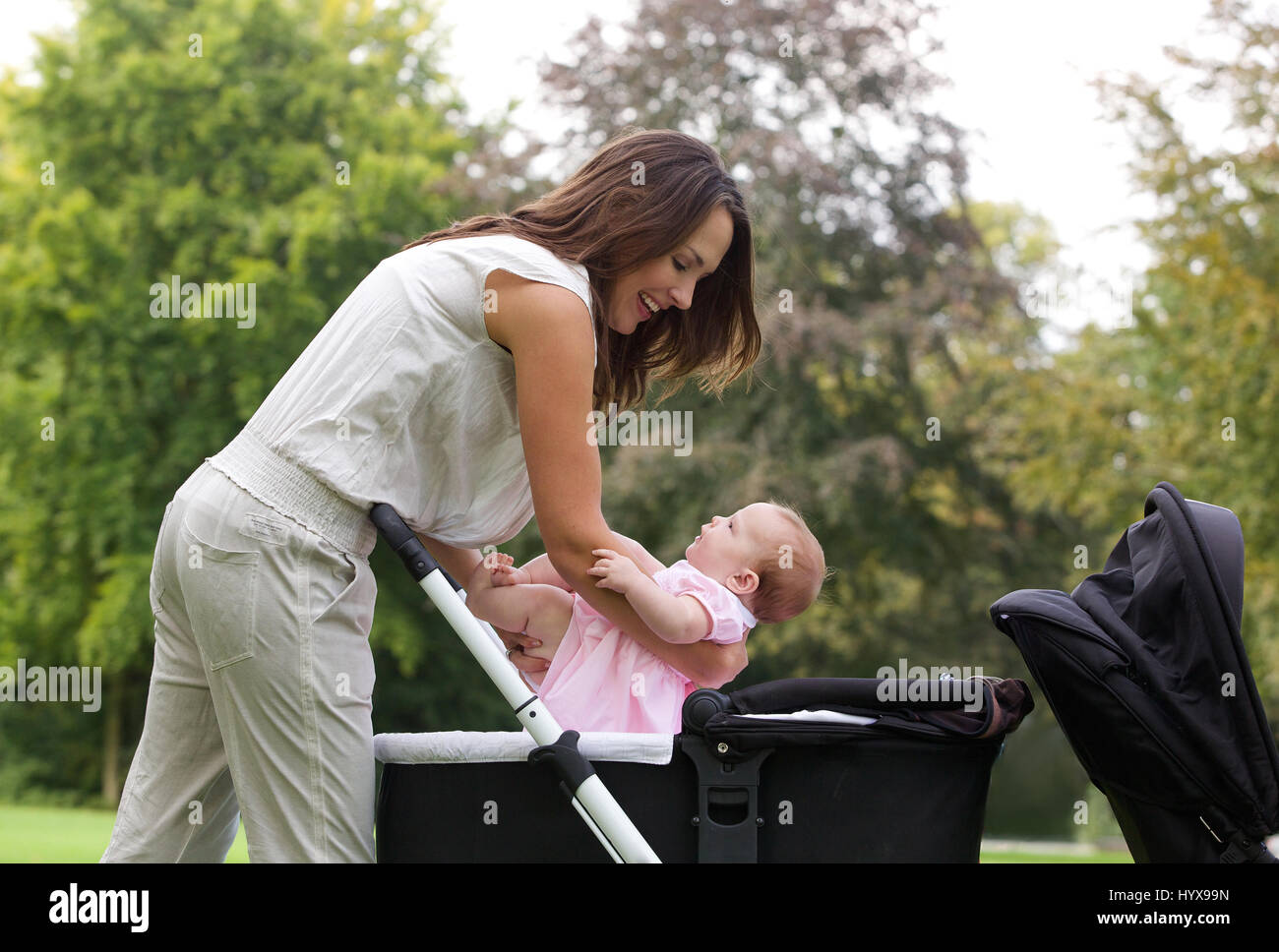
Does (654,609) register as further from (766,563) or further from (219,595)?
(219,595)

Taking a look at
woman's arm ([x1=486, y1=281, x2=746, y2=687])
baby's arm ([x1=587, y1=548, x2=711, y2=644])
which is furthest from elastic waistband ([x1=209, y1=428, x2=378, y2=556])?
baby's arm ([x1=587, y1=548, x2=711, y2=644])

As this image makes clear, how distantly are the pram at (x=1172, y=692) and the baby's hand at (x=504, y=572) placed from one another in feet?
3.15

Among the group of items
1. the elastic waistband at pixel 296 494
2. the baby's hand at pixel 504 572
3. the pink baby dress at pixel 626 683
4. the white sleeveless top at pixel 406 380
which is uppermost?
the white sleeveless top at pixel 406 380

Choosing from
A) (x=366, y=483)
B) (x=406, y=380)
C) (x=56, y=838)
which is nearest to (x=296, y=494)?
(x=366, y=483)

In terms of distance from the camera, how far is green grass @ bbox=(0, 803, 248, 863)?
30.2 ft

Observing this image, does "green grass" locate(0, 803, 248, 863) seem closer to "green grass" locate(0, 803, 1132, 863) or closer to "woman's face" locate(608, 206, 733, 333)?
"green grass" locate(0, 803, 1132, 863)

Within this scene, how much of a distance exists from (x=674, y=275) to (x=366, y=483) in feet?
2.19

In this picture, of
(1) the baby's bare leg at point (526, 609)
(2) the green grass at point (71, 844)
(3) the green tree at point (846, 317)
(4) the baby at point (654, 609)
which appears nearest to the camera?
(4) the baby at point (654, 609)

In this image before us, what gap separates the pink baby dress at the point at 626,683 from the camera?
2379 millimetres

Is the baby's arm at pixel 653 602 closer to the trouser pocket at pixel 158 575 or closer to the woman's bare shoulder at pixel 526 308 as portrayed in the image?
the woman's bare shoulder at pixel 526 308

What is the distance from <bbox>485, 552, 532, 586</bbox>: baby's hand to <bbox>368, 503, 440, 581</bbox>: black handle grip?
19.1 inches

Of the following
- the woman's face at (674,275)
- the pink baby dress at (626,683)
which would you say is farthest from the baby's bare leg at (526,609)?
the woman's face at (674,275)
